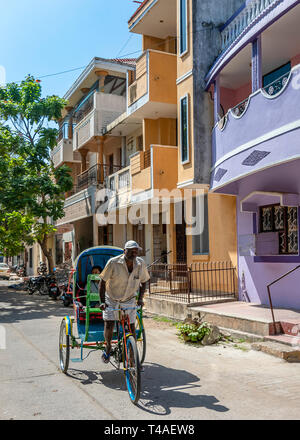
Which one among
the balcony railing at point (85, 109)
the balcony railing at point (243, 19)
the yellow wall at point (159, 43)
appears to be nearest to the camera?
the balcony railing at point (243, 19)

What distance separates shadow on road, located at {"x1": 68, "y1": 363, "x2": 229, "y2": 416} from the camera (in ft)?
17.0

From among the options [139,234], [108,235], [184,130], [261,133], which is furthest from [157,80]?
[108,235]

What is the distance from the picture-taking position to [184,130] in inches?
524

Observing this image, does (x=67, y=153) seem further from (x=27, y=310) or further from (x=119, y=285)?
(x=119, y=285)

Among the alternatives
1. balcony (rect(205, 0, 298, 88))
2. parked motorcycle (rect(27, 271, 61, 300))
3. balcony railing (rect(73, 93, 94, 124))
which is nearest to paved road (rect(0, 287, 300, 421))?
balcony (rect(205, 0, 298, 88))

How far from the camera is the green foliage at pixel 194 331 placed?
9070 millimetres

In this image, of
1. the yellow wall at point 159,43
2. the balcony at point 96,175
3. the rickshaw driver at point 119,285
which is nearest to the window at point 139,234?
the balcony at point 96,175

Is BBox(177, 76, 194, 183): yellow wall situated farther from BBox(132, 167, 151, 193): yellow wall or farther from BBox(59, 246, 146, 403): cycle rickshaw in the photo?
BBox(59, 246, 146, 403): cycle rickshaw

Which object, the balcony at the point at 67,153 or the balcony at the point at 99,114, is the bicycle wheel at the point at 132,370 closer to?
the balcony at the point at 99,114

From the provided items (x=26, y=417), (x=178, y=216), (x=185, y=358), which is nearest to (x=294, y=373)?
(x=185, y=358)

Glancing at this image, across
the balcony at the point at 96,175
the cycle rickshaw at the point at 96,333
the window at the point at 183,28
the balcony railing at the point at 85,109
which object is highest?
the balcony railing at the point at 85,109

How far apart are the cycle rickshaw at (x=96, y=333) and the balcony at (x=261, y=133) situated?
3.61 metres
